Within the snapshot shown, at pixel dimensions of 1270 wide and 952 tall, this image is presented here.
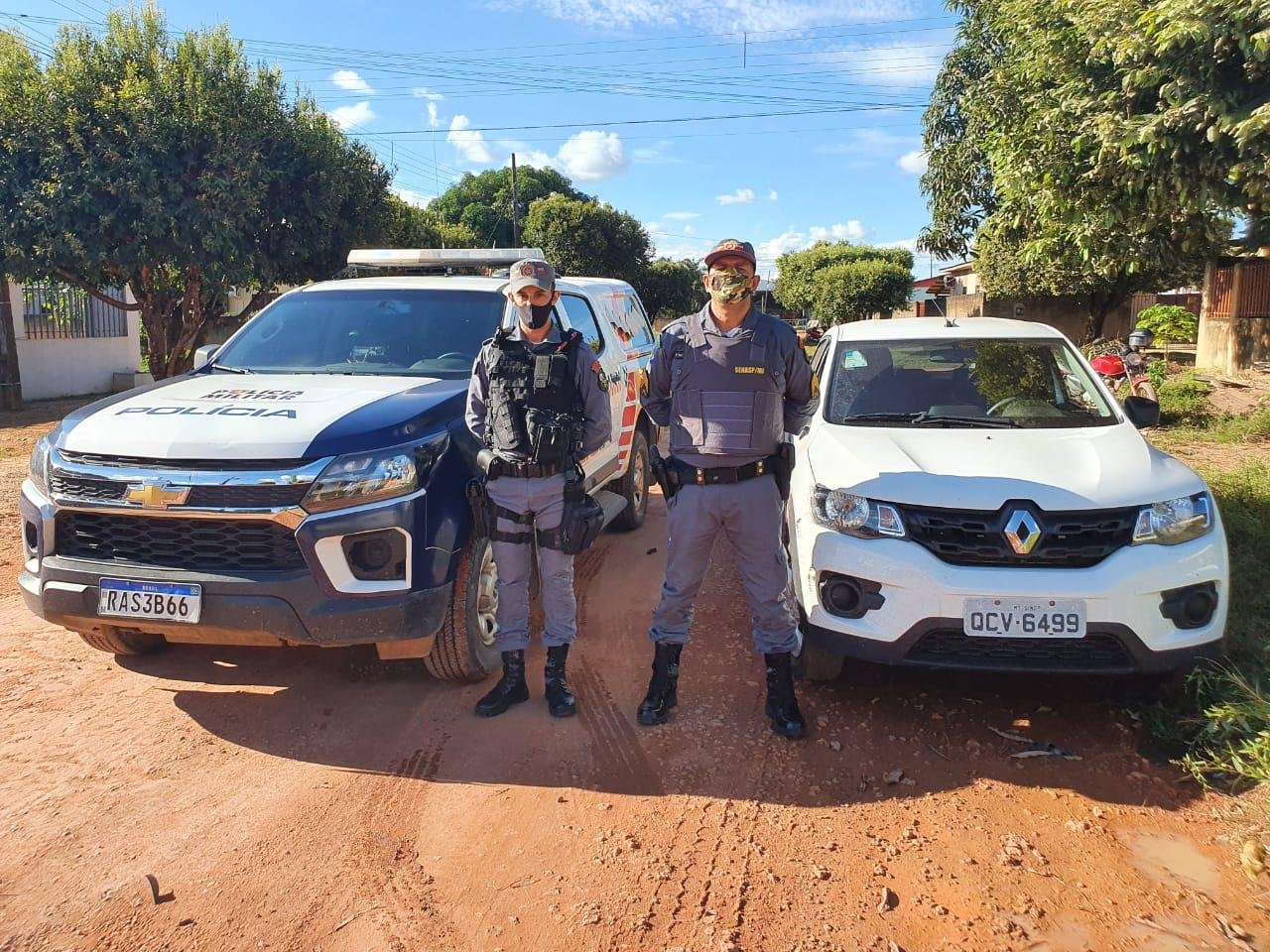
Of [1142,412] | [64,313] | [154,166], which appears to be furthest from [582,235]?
[1142,412]

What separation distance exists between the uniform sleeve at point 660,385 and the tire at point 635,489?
2.62m

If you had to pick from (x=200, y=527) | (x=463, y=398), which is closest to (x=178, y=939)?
(x=200, y=527)

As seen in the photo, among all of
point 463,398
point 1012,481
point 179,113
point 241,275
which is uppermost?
point 179,113

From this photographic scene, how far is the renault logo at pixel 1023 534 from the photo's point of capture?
3.48 metres

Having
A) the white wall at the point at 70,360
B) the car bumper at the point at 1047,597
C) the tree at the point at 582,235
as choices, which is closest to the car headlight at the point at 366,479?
the car bumper at the point at 1047,597

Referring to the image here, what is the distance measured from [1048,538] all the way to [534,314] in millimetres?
2268

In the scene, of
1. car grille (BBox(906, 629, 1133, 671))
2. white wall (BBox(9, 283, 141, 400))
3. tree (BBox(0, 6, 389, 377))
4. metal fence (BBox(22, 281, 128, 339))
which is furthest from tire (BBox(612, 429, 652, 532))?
white wall (BBox(9, 283, 141, 400))

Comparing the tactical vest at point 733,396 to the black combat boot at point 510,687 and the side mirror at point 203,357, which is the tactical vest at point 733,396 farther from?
the side mirror at point 203,357

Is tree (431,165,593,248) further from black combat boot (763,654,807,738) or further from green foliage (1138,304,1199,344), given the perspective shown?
black combat boot (763,654,807,738)

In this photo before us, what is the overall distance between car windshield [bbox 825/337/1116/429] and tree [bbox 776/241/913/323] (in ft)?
94.4

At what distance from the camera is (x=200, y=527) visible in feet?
11.6

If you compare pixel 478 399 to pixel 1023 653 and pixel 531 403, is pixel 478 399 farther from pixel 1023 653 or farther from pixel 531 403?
pixel 1023 653

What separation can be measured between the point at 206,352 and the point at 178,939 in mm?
3351

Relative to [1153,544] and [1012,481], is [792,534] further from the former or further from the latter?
[1153,544]
